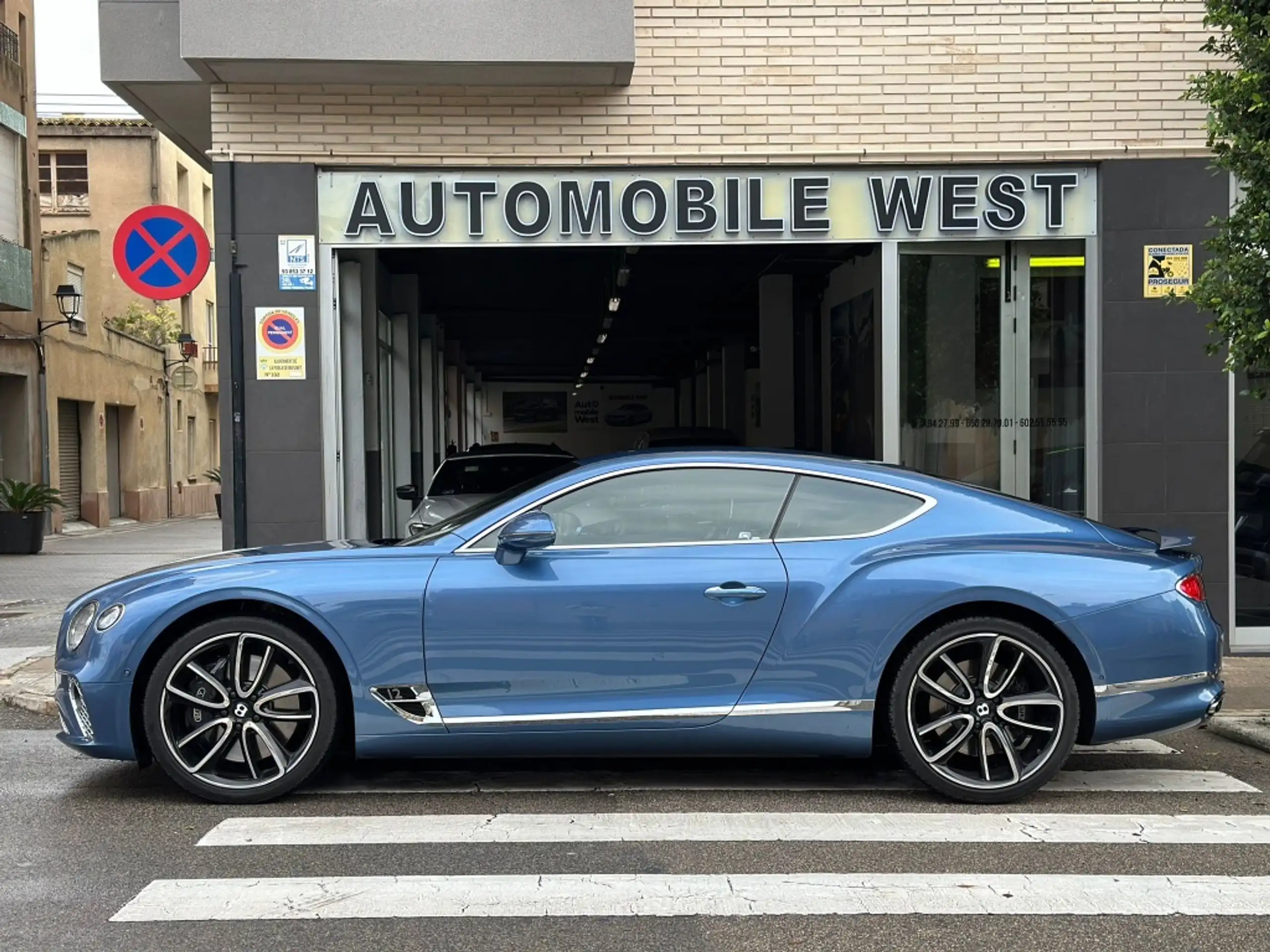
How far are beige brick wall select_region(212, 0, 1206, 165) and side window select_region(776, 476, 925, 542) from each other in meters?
4.46

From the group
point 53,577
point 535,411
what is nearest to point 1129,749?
point 53,577

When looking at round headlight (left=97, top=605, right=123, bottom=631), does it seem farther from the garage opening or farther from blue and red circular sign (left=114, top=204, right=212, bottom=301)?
the garage opening

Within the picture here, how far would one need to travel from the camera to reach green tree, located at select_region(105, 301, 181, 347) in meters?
34.8

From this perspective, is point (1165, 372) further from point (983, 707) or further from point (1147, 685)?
point (983, 707)

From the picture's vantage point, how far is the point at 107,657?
5301 mm

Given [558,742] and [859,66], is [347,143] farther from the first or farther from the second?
[558,742]

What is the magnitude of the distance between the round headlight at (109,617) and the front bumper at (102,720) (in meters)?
0.23

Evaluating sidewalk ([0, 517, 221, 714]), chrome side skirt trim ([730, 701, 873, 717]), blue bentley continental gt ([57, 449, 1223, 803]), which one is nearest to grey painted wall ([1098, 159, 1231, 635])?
blue bentley continental gt ([57, 449, 1223, 803])

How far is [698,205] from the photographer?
955 centimetres

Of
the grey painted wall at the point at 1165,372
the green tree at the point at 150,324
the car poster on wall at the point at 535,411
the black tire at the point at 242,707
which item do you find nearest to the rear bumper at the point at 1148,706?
the black tire at the point at 242,707

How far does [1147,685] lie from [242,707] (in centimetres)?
368

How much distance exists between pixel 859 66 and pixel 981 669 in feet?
18.1

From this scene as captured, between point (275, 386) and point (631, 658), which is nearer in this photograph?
point (631, 658)

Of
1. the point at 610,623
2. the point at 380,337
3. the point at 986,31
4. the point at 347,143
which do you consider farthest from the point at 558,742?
the point at 380,337
